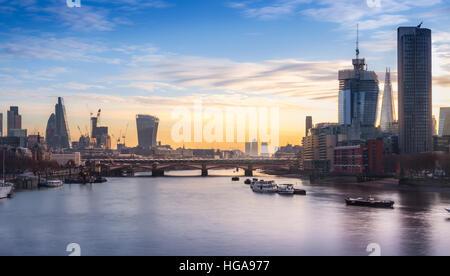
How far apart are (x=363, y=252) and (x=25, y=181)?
73883 millimetres

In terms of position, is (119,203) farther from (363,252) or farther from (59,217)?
(363,252)

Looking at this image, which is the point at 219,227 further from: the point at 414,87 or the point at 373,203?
the point at 414,87

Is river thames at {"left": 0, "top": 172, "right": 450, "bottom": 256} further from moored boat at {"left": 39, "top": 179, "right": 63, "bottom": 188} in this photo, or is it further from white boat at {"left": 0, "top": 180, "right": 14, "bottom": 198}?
moored boat at {"left": 39, "top": 179, "right": 63, "bottom": 188}

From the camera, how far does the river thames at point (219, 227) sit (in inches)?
1243

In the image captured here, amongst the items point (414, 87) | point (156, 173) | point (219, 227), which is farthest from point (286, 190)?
point (414, 87)

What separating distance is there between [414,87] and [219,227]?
155 meters

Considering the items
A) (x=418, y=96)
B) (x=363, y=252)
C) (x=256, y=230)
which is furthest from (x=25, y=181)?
(x=418, y=96)

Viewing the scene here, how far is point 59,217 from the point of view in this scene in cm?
4619

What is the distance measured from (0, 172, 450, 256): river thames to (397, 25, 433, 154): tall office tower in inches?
5008

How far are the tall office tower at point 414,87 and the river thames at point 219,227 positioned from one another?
127207 millimetres

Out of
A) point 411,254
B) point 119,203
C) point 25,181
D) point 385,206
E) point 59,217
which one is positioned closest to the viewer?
point 411,254

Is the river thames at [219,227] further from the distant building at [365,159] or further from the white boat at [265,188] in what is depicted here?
the distant building at [365,159]

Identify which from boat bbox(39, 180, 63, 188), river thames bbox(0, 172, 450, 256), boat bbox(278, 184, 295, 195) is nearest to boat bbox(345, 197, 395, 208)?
river thames bbox(0, 172, 450, 256)

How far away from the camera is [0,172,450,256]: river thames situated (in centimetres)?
3158
